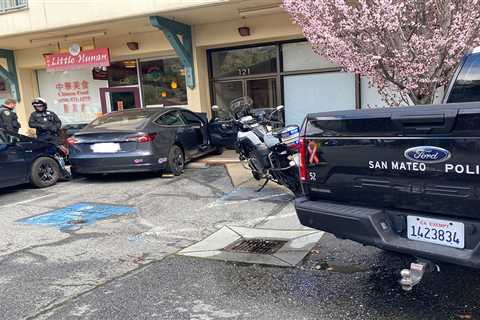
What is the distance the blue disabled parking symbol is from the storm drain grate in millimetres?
2113

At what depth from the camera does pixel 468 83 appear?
3539 millimetres

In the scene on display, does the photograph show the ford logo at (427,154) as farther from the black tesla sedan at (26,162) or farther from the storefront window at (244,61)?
the storefront window at (244,61)

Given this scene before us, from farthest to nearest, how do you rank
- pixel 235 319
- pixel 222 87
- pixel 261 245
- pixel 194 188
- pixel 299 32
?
pixel 222 87 < pixel 299 32 < pixel 194 188 < pixel 261 245 < pixel 235 319

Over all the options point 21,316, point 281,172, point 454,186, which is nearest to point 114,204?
point 281,172

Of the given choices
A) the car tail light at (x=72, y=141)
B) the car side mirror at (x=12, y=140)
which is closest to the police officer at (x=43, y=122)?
the car tail light at (x=72, y=141)

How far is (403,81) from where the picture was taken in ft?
21.4

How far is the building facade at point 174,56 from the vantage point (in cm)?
1037

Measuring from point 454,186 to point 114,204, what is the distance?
5348 millimetres

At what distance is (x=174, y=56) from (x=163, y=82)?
2.76 ft

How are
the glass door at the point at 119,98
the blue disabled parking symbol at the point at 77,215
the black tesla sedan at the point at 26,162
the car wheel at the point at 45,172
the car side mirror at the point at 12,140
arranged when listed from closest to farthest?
the blue disabled parking symbol at the point at 77,215, the black tesla sedan at the point at 26,162, the car side mirror at the point at 12,140, the car wheel at the point at 45,172, the glass door at the point at 119,98

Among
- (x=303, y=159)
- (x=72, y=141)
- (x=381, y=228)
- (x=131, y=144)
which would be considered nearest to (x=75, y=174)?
(x=72, y=141)

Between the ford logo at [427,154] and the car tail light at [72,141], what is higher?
the ford logo at [427,154]

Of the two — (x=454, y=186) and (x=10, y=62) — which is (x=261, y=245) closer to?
(x=454, y=186)

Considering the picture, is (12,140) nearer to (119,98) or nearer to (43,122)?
(43,122)
